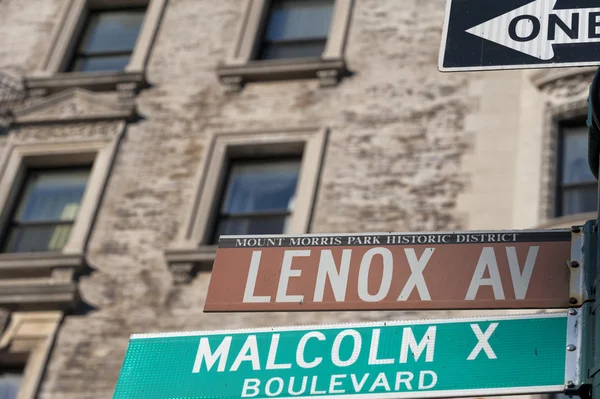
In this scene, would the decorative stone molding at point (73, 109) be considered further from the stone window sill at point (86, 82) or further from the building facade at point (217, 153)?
the stone window sill at point (86, 82)

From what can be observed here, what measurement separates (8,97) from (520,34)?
35.6 feet

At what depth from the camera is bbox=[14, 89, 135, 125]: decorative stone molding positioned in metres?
13.2

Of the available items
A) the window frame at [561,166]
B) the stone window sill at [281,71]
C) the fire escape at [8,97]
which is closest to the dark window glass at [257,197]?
the stone window sill at [281,71]

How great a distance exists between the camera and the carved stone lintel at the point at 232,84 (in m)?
13.1

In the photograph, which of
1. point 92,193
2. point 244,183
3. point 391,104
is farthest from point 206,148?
point 391,104

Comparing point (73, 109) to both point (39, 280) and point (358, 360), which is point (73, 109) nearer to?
point (39, 280)

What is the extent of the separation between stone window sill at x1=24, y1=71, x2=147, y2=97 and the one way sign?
9.55m

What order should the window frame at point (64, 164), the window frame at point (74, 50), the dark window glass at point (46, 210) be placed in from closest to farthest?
1. the window frame at point (64, 164)
2. the dark window glass at point (46, 210)
3. the window frame at point (74, 50)

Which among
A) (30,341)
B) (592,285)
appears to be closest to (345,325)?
(592,285)

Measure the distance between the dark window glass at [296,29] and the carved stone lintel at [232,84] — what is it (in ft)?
2.64

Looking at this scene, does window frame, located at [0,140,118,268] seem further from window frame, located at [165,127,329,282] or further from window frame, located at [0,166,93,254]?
window frame, located at [165,127,329,282]

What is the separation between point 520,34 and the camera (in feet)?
13.8

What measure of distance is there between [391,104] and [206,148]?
238 cm

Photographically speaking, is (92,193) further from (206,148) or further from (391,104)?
(391,104)
